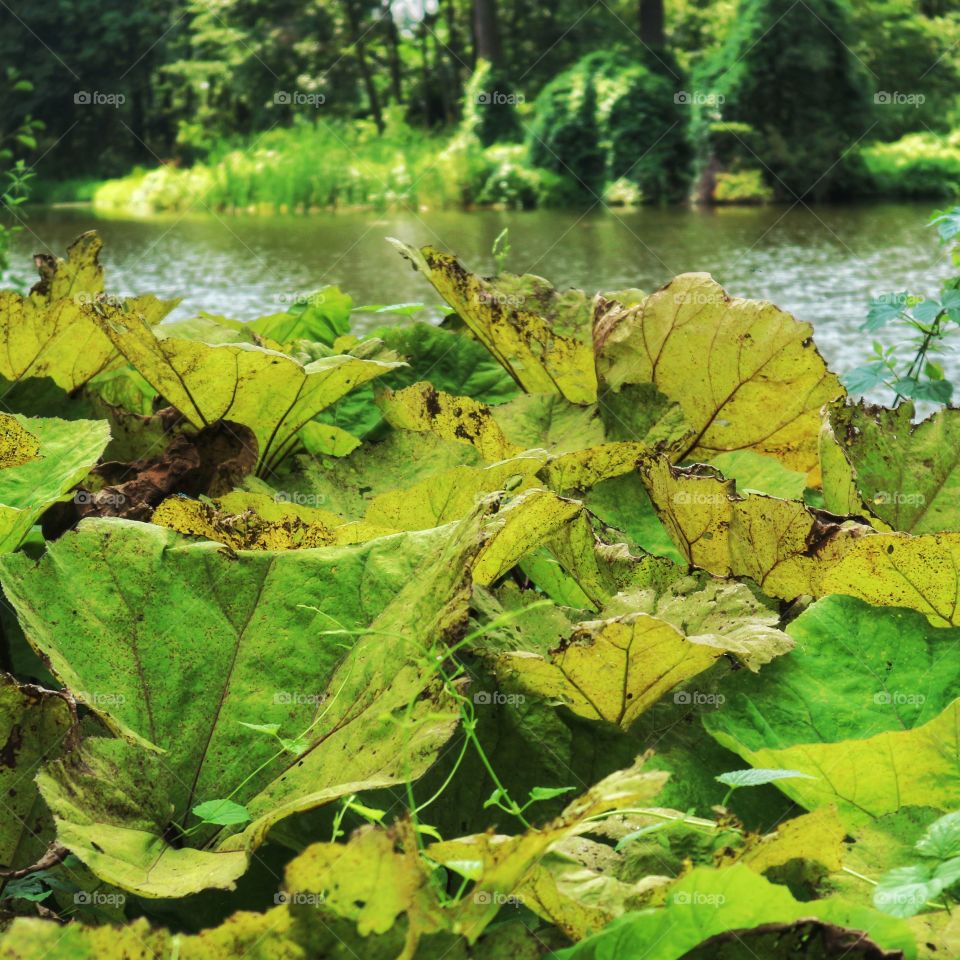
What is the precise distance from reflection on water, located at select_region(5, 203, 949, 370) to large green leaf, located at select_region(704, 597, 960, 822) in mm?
1205

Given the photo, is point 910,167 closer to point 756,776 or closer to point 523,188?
point 523,188

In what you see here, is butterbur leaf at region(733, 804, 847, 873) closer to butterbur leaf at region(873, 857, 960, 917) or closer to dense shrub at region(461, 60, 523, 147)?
butterbur leaf at region(873, 857, 960, 917)

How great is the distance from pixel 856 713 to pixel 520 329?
1.62ft

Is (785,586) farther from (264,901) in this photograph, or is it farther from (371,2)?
(371,2)

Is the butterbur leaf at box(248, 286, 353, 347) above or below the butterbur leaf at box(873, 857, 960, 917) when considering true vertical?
above

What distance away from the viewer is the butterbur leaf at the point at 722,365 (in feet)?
3.01

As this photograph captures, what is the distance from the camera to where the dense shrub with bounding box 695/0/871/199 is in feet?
48.8

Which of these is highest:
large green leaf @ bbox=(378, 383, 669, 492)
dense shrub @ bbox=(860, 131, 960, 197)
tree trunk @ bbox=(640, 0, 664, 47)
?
tree trunk @ bbox=(640, 0, 664, 47)

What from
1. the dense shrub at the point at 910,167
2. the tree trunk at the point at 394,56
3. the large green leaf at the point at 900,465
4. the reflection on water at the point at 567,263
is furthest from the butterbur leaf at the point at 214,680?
the tree trunk at the point at 394,56

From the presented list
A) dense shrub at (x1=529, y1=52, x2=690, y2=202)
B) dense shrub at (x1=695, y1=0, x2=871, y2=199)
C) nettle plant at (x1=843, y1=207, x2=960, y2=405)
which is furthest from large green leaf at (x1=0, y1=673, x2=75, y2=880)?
dense shrub at (x1=529, y1=52, x2=690, y2=202)

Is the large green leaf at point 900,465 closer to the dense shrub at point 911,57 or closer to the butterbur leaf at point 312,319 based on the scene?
the butterbur leaf at point 312,319

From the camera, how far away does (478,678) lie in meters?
0.60

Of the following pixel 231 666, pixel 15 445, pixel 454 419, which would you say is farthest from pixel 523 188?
pixel 231 666

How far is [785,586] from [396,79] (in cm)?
2586
